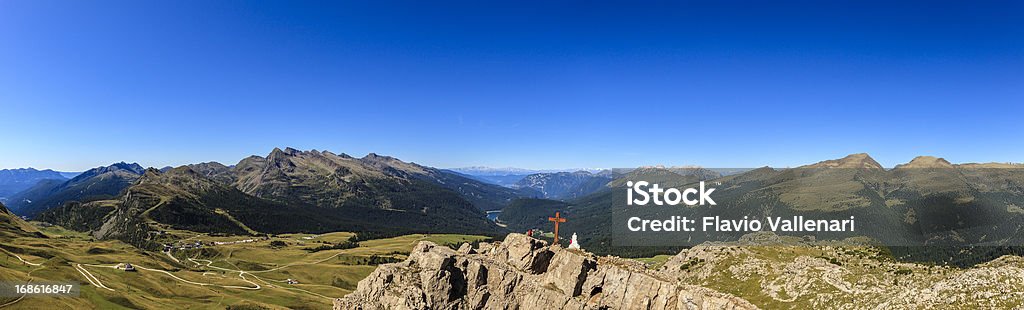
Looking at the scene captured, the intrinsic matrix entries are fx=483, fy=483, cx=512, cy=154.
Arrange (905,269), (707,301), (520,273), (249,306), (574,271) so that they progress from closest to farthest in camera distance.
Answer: (707,301) → (574,271) → (520,273) → (905,269) → (249,306)

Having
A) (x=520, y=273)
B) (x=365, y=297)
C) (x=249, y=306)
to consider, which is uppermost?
(x=520, y=273)

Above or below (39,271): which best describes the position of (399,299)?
above

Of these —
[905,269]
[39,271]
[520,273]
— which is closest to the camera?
[520,273]

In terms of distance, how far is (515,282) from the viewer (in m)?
81.7

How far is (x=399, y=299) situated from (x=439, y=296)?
691cm

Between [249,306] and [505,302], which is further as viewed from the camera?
[249,306]

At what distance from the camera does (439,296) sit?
81.1 metres

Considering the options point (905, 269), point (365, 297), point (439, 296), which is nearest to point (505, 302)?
point (439, 296)

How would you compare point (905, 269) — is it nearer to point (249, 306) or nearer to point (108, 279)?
point (249, 306)

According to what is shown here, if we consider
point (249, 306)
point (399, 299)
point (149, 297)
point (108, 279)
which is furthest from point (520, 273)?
point (108, 279)

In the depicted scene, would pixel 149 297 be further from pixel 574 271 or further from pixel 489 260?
pixel 574 271

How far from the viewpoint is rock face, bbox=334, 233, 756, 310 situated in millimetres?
70938

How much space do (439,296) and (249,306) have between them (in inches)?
4461

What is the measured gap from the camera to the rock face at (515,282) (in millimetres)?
70938
